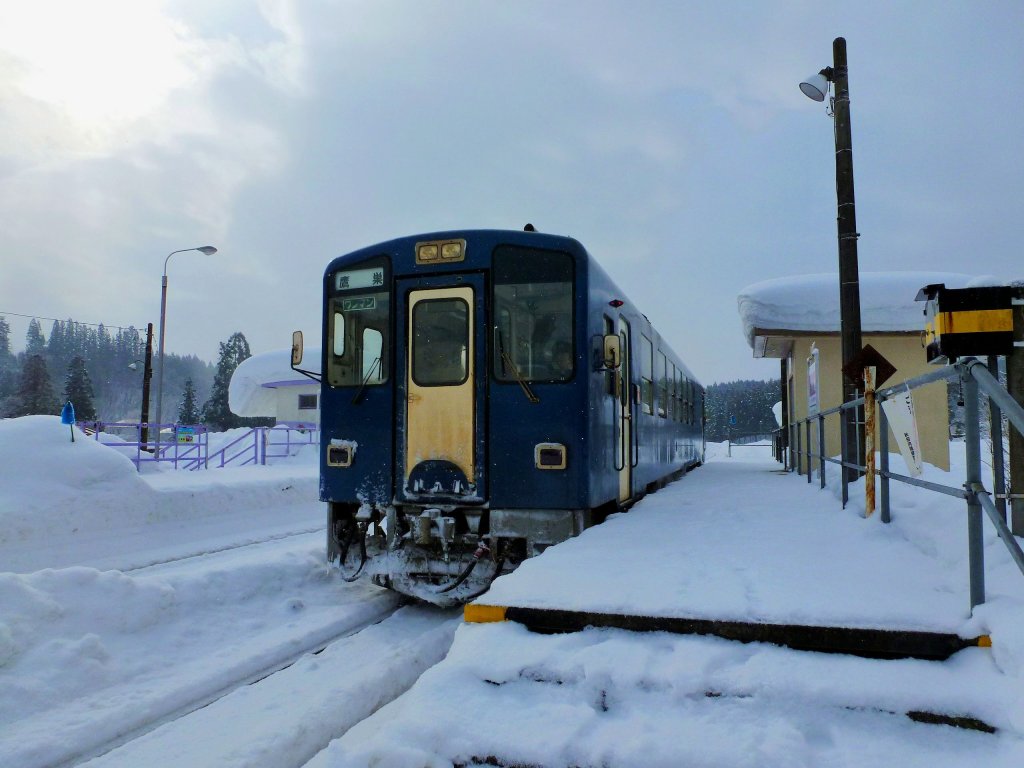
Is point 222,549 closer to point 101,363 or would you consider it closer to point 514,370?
point 514,370

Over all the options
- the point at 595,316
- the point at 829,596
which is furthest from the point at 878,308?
the point at 829,596

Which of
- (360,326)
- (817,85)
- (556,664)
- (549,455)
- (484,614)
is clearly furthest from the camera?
(817,85)

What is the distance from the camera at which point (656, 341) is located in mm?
10555

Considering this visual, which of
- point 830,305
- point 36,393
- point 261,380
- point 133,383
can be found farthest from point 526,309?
point 133,383

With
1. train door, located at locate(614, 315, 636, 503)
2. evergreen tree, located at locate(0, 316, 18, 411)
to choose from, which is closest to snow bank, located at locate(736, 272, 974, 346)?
train door, located at locate(614, 315, 636, 503)

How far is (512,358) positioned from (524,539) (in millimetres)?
1487

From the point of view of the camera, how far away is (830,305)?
14805 mm

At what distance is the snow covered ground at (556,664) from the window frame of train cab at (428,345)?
1.82 m

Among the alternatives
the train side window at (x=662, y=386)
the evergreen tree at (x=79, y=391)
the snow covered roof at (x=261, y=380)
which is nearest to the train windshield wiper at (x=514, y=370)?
the train side window at (x=662, y=386)

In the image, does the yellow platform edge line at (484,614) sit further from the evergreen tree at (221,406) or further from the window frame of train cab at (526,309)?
Result: the evergreen tree at (221,406)

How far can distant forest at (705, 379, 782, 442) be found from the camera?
3664 inches

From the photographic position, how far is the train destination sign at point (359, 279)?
6281mm

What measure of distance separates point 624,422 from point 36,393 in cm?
6357

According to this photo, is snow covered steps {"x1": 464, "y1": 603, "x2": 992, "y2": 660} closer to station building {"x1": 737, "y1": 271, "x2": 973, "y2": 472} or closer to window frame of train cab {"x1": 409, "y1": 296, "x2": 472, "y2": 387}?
window frame of train cab {"x1": 409, "y1": 296, "x2": 472, "y2": 387}
